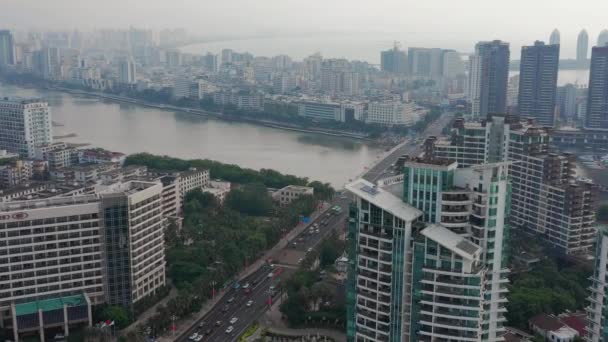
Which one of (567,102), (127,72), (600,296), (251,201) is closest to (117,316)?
(600,296)

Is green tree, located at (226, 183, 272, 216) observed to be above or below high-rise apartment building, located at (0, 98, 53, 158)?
below

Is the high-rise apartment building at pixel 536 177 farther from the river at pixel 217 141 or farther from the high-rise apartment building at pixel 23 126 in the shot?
the high-rise apartment building at pixel 23 126

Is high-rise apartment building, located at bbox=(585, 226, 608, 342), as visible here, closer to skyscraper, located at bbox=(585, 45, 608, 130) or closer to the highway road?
the highway road

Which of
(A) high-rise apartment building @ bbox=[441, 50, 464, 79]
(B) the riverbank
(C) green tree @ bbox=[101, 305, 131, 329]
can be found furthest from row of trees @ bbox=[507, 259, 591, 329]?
Answer: (A) high-rise apartment building @ bbox=[441, 50, 464, 79]

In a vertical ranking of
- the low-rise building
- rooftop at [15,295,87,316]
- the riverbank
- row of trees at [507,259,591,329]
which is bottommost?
row of trees at [507,259,591,329]

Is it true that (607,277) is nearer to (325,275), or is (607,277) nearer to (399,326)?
(399,326)

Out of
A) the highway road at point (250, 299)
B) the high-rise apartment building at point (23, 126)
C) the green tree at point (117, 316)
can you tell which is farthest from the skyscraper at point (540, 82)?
the green tree at point (117, 316)
